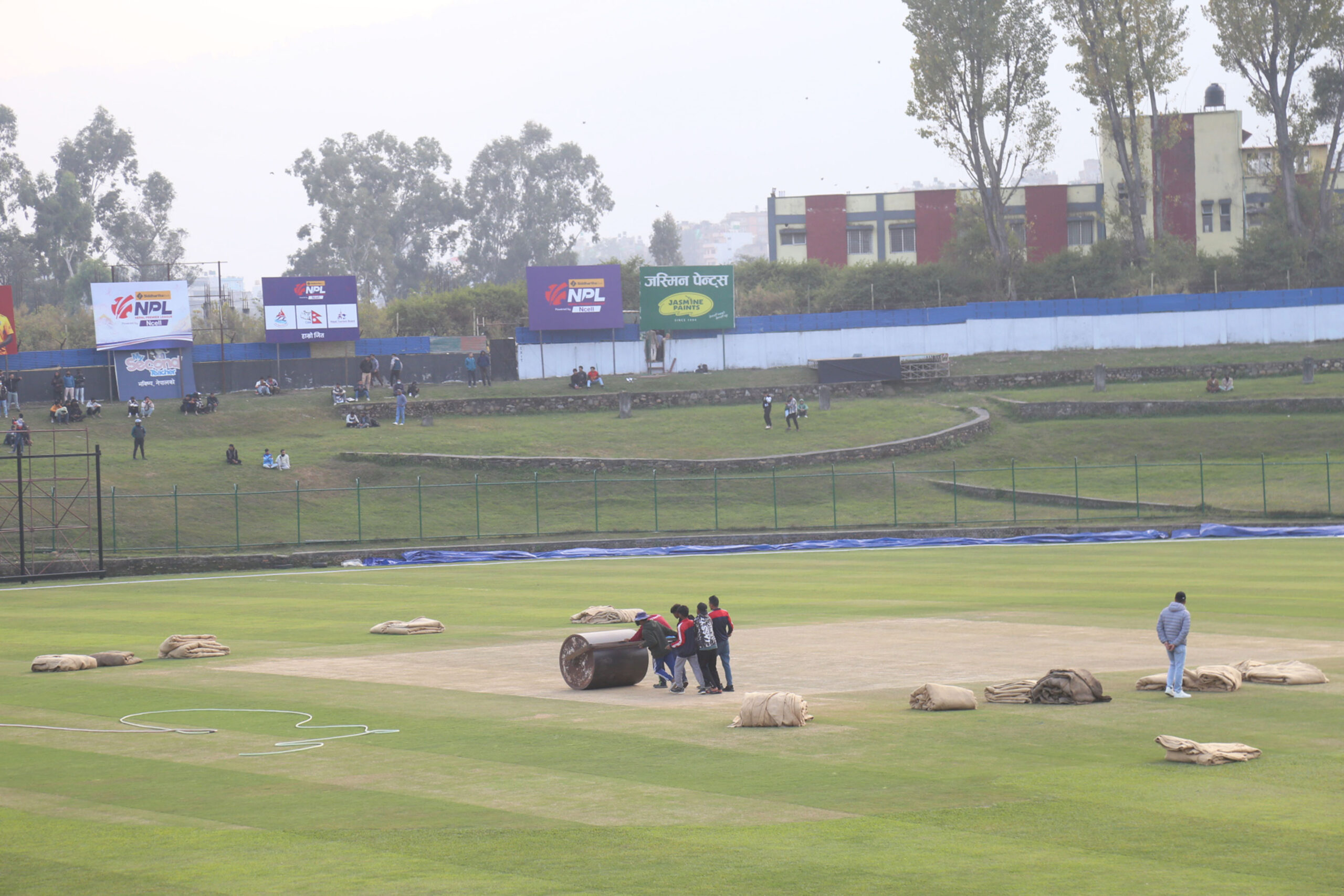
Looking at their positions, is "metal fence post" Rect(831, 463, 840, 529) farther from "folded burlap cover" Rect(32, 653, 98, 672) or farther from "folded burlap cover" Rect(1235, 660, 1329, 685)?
"folded burlap cover" Rect(32, 653, 98, 672)

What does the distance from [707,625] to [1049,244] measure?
9284 centimetres

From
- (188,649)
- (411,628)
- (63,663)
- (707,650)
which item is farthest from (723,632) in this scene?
(63,663)

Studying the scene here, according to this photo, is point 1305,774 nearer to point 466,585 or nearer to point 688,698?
point 688,698

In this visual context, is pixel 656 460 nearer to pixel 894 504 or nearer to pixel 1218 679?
pixel 894 504

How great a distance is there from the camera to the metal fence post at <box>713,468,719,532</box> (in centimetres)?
4975

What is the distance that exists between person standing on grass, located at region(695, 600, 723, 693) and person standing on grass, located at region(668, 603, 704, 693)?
61 mm

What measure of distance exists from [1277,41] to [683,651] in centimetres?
7930

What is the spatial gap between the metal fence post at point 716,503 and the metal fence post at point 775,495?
220 cm

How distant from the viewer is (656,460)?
187ft

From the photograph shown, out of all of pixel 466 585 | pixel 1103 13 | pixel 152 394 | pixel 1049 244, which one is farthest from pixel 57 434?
pixel 1049 244

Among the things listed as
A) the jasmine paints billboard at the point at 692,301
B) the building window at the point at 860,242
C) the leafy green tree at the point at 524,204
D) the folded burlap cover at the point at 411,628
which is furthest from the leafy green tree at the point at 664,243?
the folded burlap cover at the point at 411,628

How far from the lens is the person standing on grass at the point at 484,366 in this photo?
7600cm

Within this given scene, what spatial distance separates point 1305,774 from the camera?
1396 cm

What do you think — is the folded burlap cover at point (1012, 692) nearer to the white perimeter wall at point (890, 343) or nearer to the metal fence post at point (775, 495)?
the metal fence post at point (775, 495)
